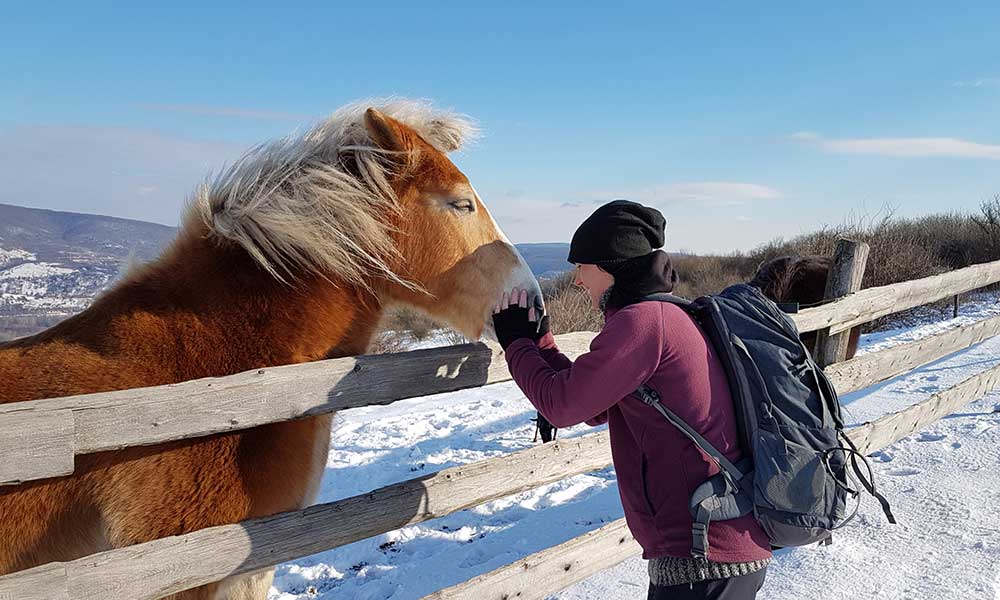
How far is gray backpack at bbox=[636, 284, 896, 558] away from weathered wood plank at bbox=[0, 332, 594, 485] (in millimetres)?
945

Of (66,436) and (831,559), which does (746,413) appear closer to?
(66,436)

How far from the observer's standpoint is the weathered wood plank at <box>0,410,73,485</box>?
1556 millimetres

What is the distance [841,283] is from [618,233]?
11.8ft

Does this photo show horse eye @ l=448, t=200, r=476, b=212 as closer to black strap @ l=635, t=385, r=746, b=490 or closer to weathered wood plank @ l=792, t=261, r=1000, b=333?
black strap @ l=635, t=385, r=746, b=490

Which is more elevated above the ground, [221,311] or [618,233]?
[618,233]

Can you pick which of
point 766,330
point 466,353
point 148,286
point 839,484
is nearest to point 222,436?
point 148,286

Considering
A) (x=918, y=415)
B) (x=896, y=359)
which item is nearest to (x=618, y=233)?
(x=896, y=359)

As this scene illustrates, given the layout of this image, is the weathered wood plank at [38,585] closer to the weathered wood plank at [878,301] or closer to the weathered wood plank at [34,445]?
the weathered wood plank at [34,445]

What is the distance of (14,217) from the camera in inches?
1748

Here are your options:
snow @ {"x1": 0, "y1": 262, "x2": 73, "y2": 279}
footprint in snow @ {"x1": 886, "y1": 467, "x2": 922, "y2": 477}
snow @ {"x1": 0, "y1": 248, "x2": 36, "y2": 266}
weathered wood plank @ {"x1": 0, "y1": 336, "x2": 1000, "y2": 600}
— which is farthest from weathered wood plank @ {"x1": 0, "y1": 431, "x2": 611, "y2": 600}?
snow @ {"x1": 0, "y1": 248, "x2": 36, "y2": 266}

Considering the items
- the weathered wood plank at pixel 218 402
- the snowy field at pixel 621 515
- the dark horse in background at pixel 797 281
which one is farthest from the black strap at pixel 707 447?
the dark horse in background at pixel 797 281

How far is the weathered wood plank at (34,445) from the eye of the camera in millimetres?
1556

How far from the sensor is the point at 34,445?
158 centimetres

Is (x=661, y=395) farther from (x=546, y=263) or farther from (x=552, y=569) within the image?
(x=546, y=263)
